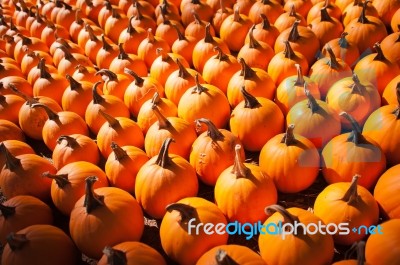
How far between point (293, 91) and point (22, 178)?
6.11 feet

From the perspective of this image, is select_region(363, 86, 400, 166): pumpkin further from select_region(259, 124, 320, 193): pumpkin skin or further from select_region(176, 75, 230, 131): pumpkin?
select_region(176, 75, 230, 131): pumpkin

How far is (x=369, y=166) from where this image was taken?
2.18 metres

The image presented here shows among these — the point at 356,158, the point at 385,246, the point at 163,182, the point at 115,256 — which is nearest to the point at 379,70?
A: the point at 356,158

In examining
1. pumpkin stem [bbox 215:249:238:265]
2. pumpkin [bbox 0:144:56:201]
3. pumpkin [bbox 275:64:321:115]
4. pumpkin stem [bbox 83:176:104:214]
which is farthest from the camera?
pumpkin [bbox 275:64:321:115]

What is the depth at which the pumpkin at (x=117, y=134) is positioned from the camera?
2701mm

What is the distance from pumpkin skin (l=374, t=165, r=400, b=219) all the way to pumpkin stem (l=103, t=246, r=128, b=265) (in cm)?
131

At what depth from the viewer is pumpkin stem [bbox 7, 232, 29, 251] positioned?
195 centimetres

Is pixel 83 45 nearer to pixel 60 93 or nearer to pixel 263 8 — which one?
pixel 60 93

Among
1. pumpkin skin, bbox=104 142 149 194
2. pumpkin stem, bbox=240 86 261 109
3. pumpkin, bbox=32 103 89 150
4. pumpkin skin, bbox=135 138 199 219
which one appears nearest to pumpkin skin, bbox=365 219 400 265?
pumpkin skin, bbox=135 138 199 219

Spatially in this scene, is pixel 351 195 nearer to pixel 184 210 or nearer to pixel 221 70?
pixel 184 210

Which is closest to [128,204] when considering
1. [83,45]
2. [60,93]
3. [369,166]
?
[369,166]

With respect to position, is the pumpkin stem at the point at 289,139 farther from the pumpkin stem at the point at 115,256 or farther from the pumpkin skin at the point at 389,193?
the pumpkin stem at the point at 115,256

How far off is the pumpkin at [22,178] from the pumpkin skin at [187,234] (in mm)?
968

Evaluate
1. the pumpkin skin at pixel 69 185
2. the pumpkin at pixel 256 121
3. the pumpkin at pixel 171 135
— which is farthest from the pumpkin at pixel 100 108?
the pumpkin at pixel 256 121
